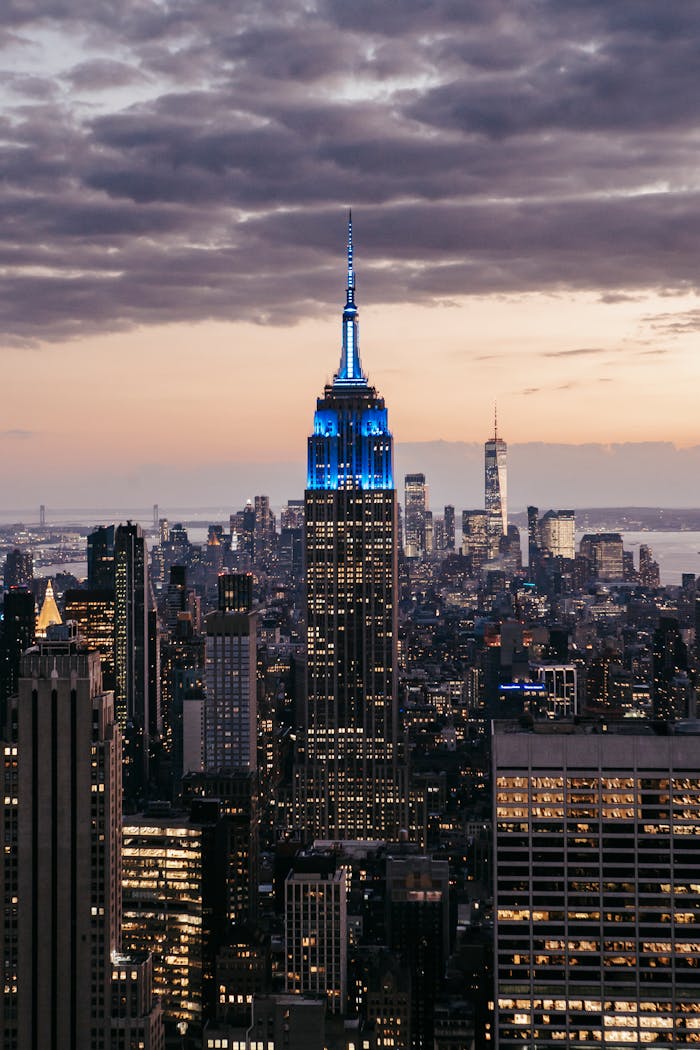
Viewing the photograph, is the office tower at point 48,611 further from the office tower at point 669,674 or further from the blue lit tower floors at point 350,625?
the office tower at point 669,674

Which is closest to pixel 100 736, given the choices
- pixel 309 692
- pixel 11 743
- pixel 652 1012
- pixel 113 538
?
pixel 11 743

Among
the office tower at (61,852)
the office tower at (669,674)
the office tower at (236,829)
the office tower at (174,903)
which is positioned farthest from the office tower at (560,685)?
the office tower at (61,852)

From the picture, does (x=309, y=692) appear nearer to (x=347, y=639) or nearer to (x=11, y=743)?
(x=347, y=639)

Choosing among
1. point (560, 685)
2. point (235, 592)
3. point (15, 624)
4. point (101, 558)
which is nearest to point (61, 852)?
point (15, 624)

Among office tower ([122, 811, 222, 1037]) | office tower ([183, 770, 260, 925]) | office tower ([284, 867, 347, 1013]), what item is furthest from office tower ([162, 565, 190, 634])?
office tower ([284, 867, 347, 1013])

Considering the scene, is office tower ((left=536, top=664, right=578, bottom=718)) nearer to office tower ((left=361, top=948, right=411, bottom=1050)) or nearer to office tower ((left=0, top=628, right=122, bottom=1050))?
office tower ((left=361, top=948, right=411, bottom=1050))

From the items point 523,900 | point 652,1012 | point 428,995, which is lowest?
point 428,995
